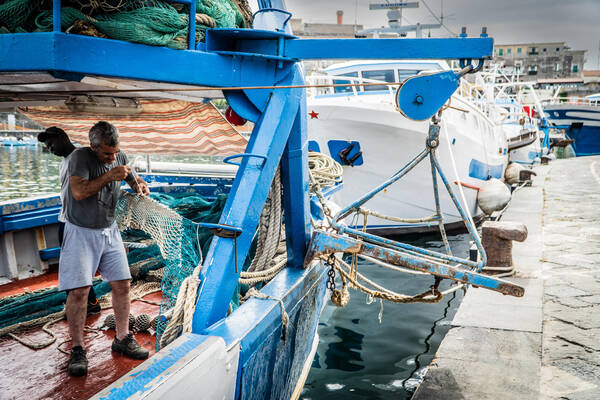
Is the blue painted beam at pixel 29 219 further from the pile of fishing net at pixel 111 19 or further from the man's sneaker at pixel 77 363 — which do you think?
the pile of fishing net at pixel 111 19

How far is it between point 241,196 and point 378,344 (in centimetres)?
412

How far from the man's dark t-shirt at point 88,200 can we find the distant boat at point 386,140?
7.48 metres

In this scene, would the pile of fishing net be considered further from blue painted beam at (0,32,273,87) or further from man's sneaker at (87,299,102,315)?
man's sneaker at (87,299,102,315)

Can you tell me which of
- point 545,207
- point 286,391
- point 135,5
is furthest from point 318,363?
point 545,207

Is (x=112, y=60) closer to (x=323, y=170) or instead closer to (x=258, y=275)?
(x=258, y=275)

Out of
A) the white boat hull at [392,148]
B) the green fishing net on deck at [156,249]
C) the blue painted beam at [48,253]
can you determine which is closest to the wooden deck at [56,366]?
the green fishing net on deck at [156,249]

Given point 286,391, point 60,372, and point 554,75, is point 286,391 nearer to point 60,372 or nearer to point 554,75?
point 60,372

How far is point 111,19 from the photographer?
A: 2344 mm

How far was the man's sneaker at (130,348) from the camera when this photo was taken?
350 cm

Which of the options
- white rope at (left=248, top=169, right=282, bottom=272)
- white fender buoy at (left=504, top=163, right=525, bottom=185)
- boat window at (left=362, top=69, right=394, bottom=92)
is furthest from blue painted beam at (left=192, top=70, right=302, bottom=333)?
white fender buoy at (left=504, top=163, right=525, bottom=185)

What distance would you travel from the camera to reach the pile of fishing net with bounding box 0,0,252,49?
223 centimetres

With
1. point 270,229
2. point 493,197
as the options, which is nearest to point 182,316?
point 270,229

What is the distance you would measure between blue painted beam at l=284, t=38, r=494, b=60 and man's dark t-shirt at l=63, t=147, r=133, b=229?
1.57 m

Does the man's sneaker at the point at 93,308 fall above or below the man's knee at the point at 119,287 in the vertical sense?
below
